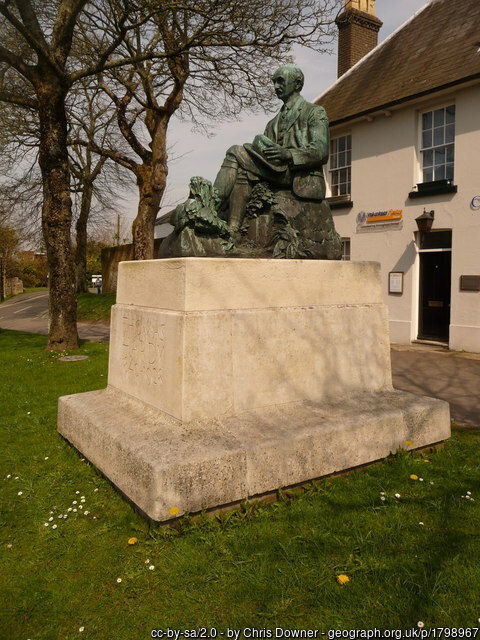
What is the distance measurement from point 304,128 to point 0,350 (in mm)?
9847

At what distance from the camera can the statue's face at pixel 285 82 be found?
189 inches

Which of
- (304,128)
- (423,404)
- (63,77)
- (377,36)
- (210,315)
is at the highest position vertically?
(377,36)

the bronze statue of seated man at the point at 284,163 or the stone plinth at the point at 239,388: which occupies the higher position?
the bronze statue of seated man at the point at 284,163

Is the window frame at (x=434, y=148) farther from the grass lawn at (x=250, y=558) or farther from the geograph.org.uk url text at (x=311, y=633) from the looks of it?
the geograph.org.uk url text at (x=311, y=633)

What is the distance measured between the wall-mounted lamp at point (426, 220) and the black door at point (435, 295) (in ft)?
2.59

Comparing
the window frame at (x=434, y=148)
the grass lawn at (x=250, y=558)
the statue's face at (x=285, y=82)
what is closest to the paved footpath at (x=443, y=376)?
the grass lawn at (x=250, y=558)

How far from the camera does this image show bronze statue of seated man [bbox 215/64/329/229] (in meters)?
4.48

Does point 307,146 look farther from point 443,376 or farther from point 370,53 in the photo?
point 370,53

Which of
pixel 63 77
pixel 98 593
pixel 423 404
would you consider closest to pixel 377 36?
pixel 63 77

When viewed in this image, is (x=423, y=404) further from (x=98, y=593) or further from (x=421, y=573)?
(x=98, y=593)

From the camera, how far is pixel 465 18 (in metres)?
13.3

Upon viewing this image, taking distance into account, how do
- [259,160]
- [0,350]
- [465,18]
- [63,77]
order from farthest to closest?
1. [465,18]
2. [0,350]
3. [63,77]
4. [259,160]

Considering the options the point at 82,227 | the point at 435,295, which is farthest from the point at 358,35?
the point at 82,227

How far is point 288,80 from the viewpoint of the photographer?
480cm
